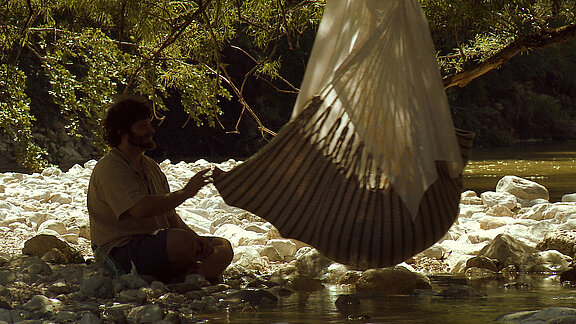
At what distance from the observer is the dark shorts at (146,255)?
3359 mm

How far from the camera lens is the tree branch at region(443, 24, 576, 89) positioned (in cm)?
482

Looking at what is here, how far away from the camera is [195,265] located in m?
3.54

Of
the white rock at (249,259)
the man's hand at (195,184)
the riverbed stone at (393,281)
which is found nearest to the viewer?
the man's hand at (195,184)

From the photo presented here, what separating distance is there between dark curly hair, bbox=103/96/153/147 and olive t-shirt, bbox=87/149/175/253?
0.28 feet

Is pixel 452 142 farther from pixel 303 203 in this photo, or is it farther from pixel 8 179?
pixel 8 179

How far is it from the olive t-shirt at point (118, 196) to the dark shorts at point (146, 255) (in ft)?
0.15

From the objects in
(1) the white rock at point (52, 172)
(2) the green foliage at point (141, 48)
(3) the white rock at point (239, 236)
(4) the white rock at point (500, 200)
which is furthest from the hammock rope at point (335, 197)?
(1) the white rock at point (52, 172)

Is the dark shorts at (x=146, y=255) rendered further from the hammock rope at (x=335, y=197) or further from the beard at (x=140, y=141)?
the hammock rope at (x=335, y=197)

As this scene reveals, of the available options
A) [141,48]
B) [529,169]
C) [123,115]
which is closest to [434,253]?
[123,115]

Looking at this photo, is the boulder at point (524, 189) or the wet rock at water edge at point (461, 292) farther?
the boulder at point (524, 189)

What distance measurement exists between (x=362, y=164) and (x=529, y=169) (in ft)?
28.7

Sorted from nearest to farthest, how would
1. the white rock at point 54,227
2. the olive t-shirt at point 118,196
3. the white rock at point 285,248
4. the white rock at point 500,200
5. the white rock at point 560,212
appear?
1. the olive t-shirt at point 118,196
2. the white rock at point 285,248
3. the white rock at point 54,227
4. the white rock at point 560,212
5. the white rock at point 500,200

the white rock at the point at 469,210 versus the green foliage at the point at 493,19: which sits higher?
the green foliage at the point at 493,19

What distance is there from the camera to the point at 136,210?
129 inches
